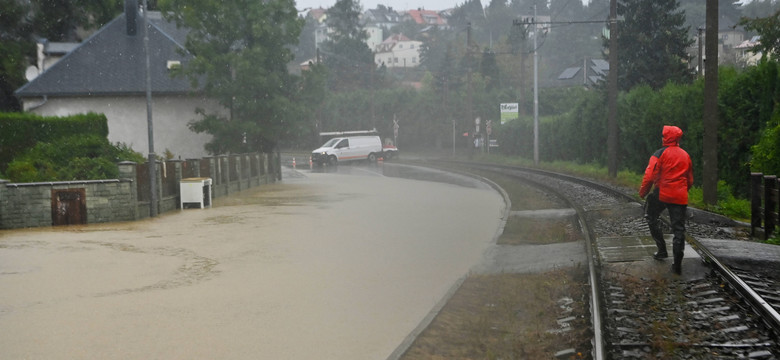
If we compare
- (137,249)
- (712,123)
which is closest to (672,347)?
(137,249)

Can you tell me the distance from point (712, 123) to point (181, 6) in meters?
24.1

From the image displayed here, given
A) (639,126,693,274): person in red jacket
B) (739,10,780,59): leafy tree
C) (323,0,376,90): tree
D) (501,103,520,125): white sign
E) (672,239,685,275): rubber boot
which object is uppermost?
(323,0,376,90): tree

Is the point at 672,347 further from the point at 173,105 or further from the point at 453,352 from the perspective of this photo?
the point at 173,105

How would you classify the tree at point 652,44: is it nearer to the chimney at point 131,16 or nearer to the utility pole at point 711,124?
the utility pole at point 711,124

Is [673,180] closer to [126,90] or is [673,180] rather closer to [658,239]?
[658,239]

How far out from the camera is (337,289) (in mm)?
11180

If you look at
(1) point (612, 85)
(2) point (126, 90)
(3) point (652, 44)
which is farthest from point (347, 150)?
(1) point (612, 85)

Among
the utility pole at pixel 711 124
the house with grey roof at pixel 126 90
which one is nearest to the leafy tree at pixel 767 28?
the utility pole at pixel 711 124

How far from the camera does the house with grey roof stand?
35281mm

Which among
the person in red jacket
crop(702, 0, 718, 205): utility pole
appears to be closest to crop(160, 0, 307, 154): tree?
crop(702, 0, 718, 205): utility pole

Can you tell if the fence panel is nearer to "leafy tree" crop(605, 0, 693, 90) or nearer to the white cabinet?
the white cabinet

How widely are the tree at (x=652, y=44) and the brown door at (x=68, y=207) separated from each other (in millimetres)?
30327

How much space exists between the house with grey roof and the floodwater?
15089 mm

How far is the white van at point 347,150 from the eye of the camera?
175 ft
